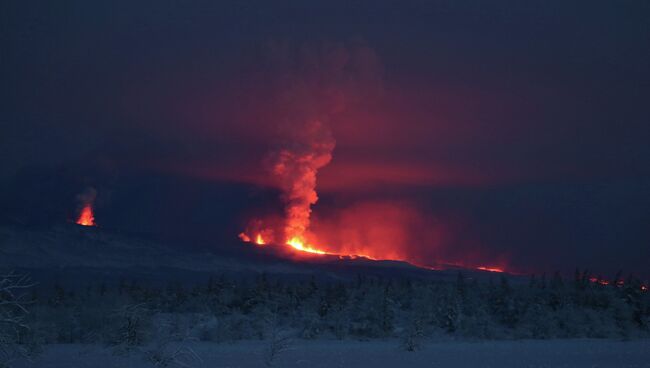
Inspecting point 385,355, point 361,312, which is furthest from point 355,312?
point 385,355

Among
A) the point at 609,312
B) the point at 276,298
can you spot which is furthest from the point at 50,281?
the point at 609,312

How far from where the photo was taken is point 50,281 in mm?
117875

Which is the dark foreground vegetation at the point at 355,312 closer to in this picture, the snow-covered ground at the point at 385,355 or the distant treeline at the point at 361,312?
the distant treeline at the point at 361,312

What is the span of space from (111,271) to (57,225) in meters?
→ 38.6

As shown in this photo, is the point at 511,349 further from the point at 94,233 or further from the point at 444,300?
the point at 94,233

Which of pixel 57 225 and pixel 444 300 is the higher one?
pixel 57 225

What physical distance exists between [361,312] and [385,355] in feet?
Result: 61.2

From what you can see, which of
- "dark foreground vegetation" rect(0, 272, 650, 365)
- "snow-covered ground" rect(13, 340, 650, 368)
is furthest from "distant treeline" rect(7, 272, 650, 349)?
"snow-covered ground" rect(13, 340, 650, 368)

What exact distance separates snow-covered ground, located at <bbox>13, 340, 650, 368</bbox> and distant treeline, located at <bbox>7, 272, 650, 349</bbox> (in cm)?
193

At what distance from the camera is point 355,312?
55.0m

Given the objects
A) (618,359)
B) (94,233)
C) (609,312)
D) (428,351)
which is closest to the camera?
(618,359)

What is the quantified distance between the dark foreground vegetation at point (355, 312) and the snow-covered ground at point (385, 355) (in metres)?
1.80

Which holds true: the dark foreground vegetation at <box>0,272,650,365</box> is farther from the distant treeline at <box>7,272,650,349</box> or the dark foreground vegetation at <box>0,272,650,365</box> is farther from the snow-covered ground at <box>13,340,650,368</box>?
the snow-covered ground at <box>13,340,650,368</box>

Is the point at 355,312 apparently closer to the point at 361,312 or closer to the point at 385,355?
the point at 361,312
